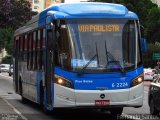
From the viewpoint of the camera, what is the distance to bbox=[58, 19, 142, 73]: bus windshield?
13664 millimetres

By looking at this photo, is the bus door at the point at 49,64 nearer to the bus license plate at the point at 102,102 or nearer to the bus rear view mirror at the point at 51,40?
the bus rear view mirror at the point at 51,40

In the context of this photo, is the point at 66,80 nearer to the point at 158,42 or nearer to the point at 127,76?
the point at 127,76

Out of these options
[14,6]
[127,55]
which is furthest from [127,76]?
[14,6]

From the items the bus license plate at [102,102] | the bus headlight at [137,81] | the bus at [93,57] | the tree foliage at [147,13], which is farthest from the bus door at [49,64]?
the tree foliage at [147,13]

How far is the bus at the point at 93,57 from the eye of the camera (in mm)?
13523

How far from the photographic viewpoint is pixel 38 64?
54.5 feet

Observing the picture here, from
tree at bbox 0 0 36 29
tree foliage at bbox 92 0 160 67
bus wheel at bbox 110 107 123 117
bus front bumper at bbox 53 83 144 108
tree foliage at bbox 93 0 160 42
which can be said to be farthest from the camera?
tree foliage at bbox 93 0 160 42

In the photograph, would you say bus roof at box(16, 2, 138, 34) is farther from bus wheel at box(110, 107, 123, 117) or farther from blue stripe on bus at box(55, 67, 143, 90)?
bus wheel at box(110, 107, 123, 117)

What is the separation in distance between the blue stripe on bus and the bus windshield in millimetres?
159

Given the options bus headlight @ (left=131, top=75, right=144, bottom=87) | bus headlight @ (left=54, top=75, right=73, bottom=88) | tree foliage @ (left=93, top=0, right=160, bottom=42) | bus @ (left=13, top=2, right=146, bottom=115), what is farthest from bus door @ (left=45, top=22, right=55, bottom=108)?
tree foliage @ (left=93, top=0, right=160, bottom=42)

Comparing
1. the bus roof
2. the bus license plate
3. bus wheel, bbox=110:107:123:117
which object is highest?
the bus roof

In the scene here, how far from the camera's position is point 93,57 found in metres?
13.7

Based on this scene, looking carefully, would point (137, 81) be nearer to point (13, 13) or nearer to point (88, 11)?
point (88, 11)

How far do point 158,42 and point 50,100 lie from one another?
72034 millimetres
